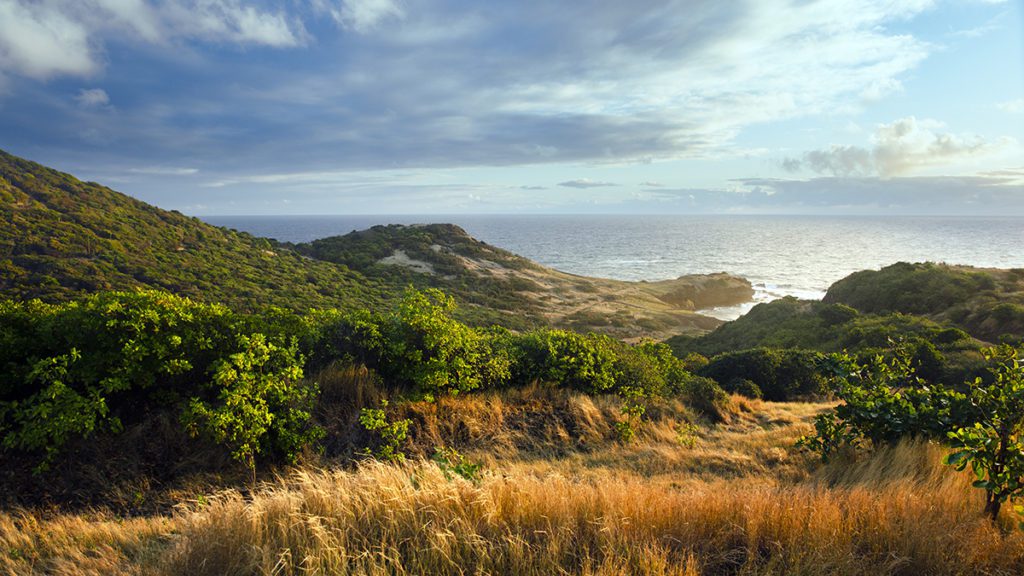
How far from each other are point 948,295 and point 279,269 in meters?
55.7

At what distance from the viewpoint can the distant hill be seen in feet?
114

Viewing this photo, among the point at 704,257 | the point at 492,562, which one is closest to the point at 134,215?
the point at 492,562

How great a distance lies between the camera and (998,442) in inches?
168

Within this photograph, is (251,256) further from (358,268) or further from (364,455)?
(364,455)

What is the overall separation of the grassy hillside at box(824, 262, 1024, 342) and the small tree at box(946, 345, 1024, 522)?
27.5 meters

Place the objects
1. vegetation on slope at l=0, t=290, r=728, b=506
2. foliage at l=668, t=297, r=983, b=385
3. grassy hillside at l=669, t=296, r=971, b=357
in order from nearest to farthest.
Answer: vegetation on slope at l=0, t=290, r=728, b=506, foliage at l=668, t=297, r=983, b=385, grassy hillside at l=669, t=296, r=971, b=357

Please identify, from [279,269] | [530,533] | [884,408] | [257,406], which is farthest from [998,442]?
[279,269]

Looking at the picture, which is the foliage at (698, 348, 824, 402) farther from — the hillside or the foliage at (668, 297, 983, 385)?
the hillside

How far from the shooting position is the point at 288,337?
907cm

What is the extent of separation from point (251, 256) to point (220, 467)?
162 ft

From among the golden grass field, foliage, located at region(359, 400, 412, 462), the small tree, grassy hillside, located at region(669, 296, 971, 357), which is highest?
the small tree

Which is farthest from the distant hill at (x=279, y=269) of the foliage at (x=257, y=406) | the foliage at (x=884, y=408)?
the foliage at (x=884, y=408)

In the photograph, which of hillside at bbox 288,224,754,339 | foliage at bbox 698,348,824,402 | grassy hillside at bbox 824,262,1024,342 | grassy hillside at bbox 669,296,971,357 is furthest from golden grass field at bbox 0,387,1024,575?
hillside at bbox 288,224,754,339

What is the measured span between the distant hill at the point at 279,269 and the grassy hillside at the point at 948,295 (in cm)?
1537
